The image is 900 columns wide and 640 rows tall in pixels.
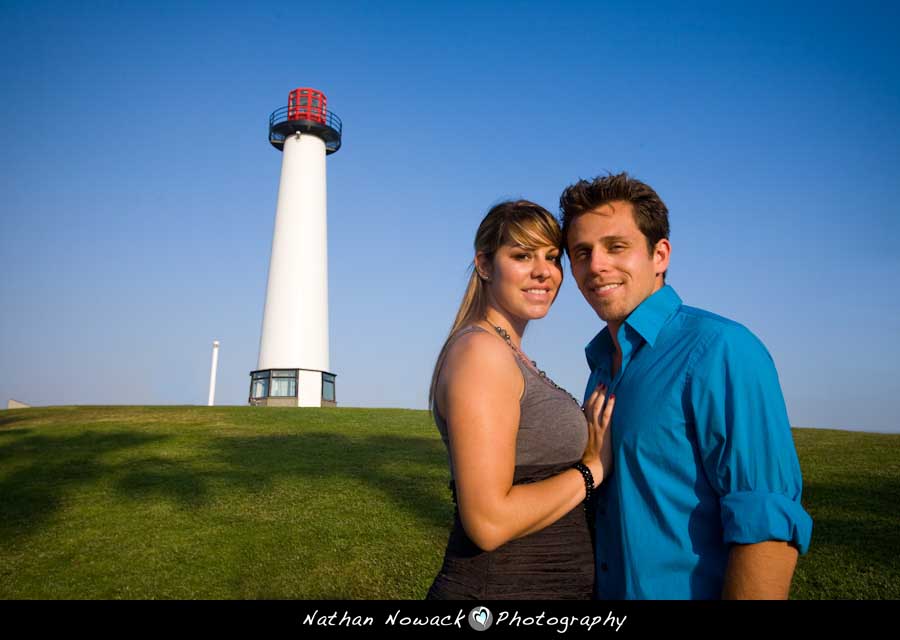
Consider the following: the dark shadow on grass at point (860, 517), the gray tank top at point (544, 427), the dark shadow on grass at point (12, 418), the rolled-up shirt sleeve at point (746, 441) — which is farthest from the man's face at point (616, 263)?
the dark shadow on grass at point (12, 418)

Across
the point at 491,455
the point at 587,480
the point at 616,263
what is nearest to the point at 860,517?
the point at 587,480

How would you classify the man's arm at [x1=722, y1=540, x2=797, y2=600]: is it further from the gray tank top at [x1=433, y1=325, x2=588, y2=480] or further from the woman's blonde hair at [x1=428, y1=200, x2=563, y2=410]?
the woman's blonde hair at [x1=428, y1=200, x2=563, y2=410]

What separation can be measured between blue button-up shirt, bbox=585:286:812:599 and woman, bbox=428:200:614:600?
18 cm

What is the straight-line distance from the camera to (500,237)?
337 centimetres

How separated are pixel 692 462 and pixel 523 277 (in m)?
1.28

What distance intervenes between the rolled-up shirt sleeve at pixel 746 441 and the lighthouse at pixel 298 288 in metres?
31.3

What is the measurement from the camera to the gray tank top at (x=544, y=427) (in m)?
2.97

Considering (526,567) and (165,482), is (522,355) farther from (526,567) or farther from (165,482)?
(165,482)

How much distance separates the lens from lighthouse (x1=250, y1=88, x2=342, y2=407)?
32.7 meters
